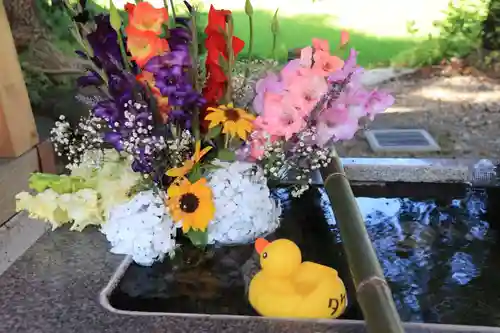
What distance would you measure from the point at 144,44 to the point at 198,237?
1.03 ft

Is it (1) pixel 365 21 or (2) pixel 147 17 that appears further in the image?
(1) pixel 365 21

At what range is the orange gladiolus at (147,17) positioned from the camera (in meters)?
0.89

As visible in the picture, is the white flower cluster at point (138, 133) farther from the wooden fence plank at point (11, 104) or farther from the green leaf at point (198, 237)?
the wooden fence plank at point (11, 104)

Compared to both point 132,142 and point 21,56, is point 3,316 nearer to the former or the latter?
point 132,142

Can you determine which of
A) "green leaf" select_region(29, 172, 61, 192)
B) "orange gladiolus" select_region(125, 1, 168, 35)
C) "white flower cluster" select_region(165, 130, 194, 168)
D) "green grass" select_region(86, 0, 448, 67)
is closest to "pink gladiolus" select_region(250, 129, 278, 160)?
"white flower cluster" select_region(165, 130, 194, 168)

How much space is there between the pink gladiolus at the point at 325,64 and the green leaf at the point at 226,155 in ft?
0.62

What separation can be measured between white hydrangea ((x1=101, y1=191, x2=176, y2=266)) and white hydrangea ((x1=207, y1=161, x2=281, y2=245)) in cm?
8

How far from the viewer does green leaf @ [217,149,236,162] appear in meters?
0.97

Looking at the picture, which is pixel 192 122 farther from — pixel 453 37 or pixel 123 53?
pixel 453 37

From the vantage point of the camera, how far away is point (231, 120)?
0.92m

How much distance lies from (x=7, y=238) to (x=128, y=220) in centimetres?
30

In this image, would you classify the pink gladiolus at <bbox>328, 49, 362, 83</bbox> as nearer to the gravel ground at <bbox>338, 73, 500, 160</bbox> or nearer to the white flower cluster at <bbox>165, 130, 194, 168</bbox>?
the white flower cluster at <bbox>165, 130, 194, 168</bbox>

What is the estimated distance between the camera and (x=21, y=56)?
223 centimetres

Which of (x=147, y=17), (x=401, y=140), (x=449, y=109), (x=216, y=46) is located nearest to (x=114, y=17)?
(x=147, y=17)
